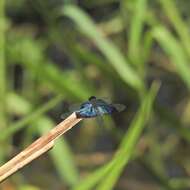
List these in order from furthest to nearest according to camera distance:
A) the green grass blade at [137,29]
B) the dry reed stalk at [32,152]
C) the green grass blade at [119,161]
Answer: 1. the green grass blade at [137,29]
2. the green grass blade at [119,161]
3. the dry reed stalk at [32,152]

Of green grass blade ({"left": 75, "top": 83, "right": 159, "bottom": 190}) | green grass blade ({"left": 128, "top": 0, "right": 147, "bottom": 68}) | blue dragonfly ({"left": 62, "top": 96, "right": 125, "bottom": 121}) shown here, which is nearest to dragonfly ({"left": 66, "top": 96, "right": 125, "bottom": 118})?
blue dragonfly ({"left": 62, "top": 96, "right": 125, "bottom": 121})

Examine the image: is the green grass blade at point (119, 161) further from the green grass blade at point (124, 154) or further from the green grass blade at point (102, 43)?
the green grass blade at point (102, 43)

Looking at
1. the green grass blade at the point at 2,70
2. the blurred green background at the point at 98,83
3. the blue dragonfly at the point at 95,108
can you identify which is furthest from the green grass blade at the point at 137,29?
the blue dragonfly at the point at 95,108

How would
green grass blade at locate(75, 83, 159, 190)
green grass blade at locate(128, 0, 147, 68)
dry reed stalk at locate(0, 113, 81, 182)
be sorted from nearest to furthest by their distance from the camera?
1. dry reed stalk at locate(0, 113, 81, 182)
2. green grass blade at locate(75, 83, 159, 190)
3. green grass blade at locate(128, 0, 147, 68)

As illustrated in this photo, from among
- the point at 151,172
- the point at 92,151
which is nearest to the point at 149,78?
the point at 92,151

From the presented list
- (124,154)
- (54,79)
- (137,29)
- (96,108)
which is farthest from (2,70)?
(96,108)

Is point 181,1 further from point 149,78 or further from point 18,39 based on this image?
point 18,39

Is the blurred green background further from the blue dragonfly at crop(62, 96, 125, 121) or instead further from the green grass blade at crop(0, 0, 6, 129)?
the blue dragonfly at crop(62, 96, 125, 121)
